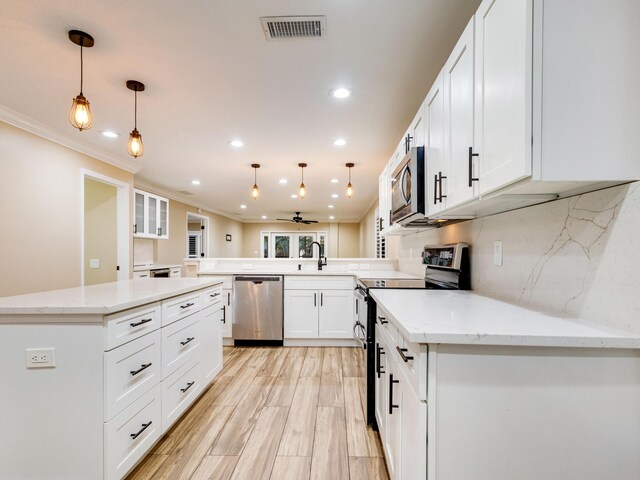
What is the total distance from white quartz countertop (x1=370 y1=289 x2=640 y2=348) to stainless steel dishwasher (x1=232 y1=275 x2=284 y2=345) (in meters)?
2.56

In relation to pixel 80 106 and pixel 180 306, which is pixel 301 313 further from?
pixel 80 106

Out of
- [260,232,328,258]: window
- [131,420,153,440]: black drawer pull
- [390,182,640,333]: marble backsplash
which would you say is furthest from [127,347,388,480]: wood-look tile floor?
[260,232,328,258]: window

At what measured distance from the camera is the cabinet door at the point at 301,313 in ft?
12.2

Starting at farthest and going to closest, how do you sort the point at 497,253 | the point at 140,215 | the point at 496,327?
1. the point at 140,215
2. the point at 497,253
3. the point at 496,327

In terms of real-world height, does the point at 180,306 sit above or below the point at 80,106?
below

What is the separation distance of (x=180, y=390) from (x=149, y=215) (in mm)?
4229

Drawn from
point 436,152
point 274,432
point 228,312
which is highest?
point 436,152

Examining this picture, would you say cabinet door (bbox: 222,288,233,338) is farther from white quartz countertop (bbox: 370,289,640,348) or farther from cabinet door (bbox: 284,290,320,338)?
white quartz countertop (bbox: 370,289,640,348)

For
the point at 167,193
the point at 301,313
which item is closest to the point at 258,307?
the point at 301,313

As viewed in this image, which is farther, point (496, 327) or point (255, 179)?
point (255, 179)

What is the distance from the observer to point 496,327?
3.14 ft

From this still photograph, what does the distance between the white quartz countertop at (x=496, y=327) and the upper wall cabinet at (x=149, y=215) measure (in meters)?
4.95

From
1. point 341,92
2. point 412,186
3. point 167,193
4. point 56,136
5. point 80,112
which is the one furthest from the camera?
point 167,193

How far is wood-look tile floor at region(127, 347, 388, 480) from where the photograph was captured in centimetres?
161
